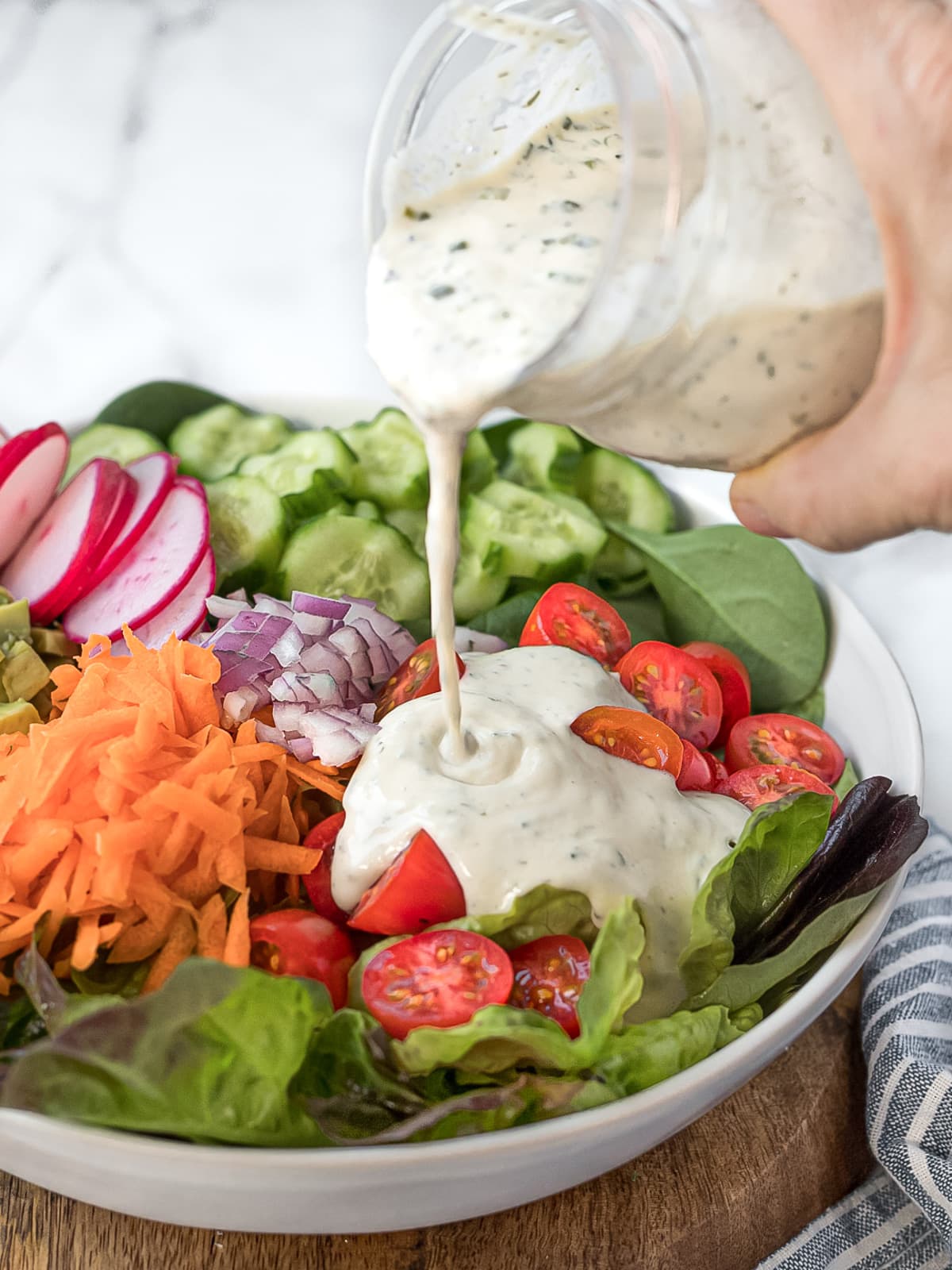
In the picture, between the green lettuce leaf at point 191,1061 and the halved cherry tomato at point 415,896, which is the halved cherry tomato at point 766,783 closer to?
the halved cherry tomato at point 415,896

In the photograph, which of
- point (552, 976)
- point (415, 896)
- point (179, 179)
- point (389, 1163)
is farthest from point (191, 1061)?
point (179, 179)

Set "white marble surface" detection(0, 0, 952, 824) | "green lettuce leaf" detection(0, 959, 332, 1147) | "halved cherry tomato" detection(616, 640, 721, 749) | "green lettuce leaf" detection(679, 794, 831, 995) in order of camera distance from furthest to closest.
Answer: "white marble surface" detection(0, 0, 952, 824) → "halved cherry tomato" detection(616, 640, 721, 749) → "green lettuce leaf" detection(679, 794, 831, 995) → "green lettuce leaf" detection(0, 959, 332, 1147)

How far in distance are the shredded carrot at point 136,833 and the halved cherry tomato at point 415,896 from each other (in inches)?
5.0

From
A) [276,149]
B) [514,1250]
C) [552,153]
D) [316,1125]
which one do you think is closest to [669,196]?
[552,153]

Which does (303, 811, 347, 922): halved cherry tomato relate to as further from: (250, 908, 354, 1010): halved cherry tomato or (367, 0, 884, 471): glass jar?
(367, 0, 884, 471): glass jar

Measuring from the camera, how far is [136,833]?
61.7 inches

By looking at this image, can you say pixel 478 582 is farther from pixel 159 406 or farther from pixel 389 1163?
pixel 389 1163

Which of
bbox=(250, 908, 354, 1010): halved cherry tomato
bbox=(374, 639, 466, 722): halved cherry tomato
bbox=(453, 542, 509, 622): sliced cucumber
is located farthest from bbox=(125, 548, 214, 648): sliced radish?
bbox=(250, 908, 354, 1010): halved cherry tomato

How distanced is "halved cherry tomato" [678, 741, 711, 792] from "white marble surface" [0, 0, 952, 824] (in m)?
2.37

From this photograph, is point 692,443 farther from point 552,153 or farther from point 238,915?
point 238,915

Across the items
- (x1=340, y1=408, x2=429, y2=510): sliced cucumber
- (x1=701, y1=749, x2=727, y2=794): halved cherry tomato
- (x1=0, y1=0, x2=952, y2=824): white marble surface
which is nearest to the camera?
(x1=701, y1=749, x2=727, y2=794): halved cherry tomato

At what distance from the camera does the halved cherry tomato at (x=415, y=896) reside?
64.8 inches

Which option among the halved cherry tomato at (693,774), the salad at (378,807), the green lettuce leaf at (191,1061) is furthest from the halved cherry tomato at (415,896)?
the halved cherry tomato at (693,774)

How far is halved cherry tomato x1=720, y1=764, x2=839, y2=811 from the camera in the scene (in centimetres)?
199
